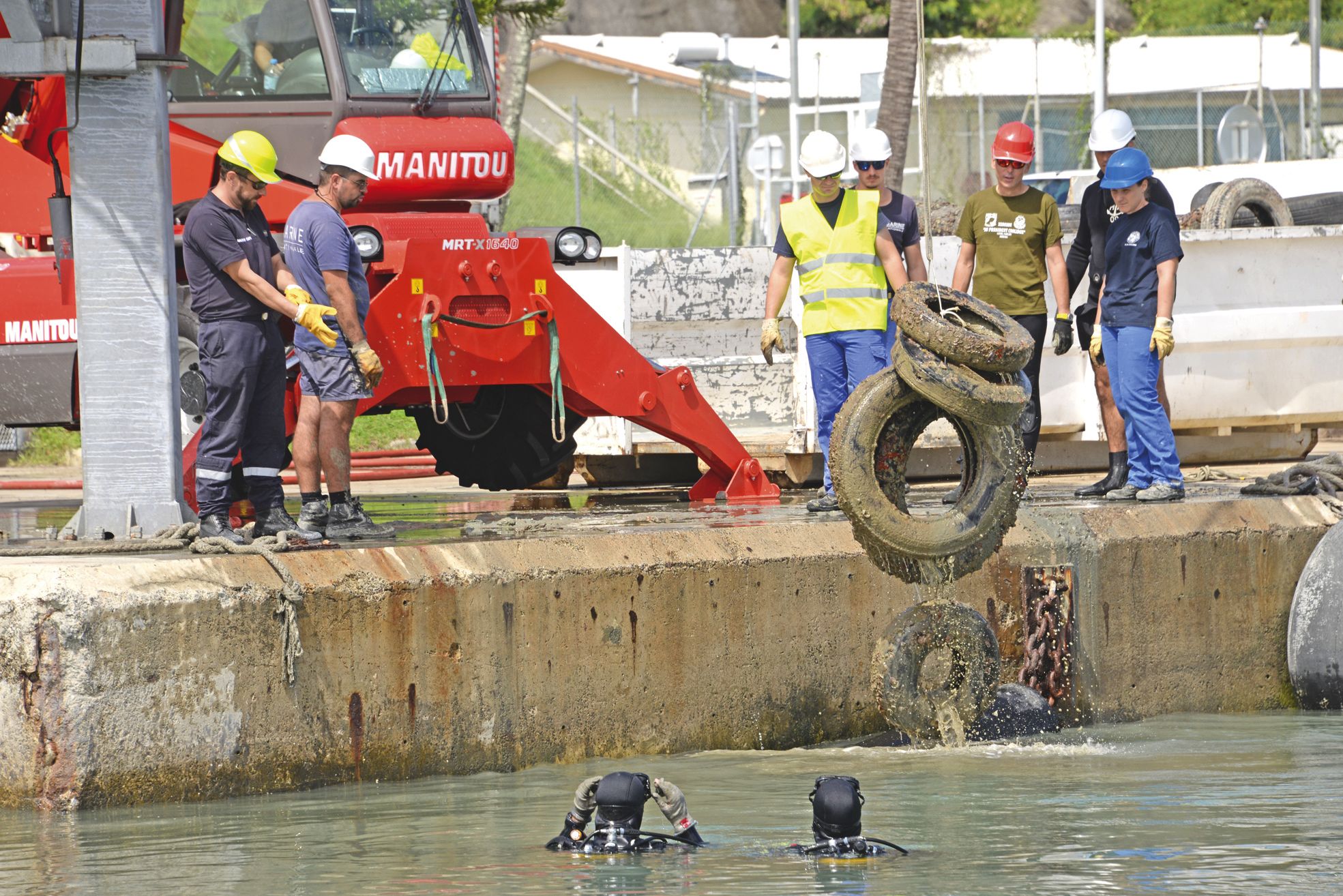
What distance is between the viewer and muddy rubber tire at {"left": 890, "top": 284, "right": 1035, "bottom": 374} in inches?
290

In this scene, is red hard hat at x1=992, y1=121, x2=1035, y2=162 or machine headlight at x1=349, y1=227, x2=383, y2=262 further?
red hard hat at x1=992, y1=121, x2=1035, y2=162

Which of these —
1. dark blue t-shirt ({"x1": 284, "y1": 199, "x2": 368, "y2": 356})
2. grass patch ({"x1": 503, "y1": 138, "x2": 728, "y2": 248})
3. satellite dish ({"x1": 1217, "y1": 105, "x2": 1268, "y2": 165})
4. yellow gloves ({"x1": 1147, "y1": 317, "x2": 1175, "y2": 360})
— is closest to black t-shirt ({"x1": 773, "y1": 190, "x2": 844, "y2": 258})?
yellow gloves ({"x1": 1147, "y1": 317, "x2": 1175, "y2": 360})

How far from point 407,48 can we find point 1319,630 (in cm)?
548

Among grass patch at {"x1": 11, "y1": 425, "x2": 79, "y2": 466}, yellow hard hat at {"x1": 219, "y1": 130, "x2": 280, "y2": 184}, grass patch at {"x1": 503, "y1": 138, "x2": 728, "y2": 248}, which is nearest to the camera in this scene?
yellow hard hat at {"x1": 219, "y1": 130, "x2": 280, "y2": 184}

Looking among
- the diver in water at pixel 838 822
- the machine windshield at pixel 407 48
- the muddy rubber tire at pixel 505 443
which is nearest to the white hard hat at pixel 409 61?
the machine windshield at pixel 407 48

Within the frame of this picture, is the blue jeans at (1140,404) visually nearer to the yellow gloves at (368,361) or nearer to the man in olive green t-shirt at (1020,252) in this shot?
the man in olive green t-shirt at (1020,252)

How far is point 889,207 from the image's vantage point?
373 inches

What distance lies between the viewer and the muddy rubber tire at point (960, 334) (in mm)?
7375

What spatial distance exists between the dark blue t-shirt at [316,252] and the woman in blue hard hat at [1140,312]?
11.9ft

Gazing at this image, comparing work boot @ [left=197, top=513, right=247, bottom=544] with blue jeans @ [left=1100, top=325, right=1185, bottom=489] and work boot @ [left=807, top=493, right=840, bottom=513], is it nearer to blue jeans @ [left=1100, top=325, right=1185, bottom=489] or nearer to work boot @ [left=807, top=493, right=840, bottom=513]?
work boot @ [left=807, top=493, right=840, bottom=513]

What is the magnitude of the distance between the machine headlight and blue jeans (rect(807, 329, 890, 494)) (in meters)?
2.08

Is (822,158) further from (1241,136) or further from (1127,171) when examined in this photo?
(1241,136)

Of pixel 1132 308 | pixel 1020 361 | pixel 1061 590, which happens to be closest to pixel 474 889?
pixel 1020 361

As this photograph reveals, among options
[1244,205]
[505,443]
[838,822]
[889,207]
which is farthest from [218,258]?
[1244,205]
